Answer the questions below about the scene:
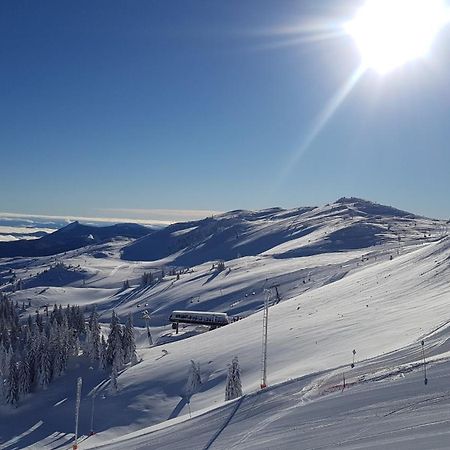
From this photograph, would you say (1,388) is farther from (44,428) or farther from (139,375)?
(139,375)

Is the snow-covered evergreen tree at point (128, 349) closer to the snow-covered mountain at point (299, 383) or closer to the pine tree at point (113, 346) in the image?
the pine tree at point (113, 346)

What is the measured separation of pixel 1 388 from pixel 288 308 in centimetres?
4209

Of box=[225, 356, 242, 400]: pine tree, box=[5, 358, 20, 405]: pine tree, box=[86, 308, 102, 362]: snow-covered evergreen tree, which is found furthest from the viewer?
box=[86, 308, 102, 362]: snow-covered evergreen tree

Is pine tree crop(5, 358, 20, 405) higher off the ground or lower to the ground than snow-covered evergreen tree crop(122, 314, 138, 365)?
lower

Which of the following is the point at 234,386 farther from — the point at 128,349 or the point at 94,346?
the point at 94,346

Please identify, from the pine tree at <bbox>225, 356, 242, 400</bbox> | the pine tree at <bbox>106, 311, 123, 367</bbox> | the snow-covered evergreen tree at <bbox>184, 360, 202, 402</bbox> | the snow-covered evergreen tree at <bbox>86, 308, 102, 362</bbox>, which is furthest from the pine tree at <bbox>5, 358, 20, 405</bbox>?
the pine tree at <bbox>225, 356, 242, 400</bbox>

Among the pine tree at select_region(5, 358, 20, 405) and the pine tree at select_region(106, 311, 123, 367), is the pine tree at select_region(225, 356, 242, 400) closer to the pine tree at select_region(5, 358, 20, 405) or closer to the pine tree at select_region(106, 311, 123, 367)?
the pine tree at select_region(106, 311, 123, 367)

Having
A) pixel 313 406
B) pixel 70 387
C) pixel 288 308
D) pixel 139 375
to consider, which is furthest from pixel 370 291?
pixel 313 406

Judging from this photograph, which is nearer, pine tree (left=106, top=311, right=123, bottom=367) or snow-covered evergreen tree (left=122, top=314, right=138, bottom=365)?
pine tree (left=106, top=311, right=123, bottom=367)

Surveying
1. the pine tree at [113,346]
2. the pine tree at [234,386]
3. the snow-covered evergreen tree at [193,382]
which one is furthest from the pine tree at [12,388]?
the pine tree at [234,386]

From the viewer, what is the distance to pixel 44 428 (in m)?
49.2

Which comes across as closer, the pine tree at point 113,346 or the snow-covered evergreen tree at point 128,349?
the pine tree at point 113,346

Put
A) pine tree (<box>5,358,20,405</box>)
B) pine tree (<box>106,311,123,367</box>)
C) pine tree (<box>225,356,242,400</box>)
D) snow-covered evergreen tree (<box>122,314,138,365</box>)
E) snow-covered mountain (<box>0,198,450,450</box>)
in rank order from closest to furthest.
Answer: snow-covered mountain (<box>0,198,450,450</box>), pine tree (<box>225,356,242,400</box>), pine tree (<box>5,358,20,405</box>), pine tree (<box>106,311,123,367</box>), snow-covered evergreen tree (<box>122,314,138,365</box>)

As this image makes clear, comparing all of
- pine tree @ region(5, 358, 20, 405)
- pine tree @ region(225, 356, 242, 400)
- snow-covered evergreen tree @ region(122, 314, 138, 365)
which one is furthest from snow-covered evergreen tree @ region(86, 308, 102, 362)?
pine tree @ region(225, 356, 242, 400)
